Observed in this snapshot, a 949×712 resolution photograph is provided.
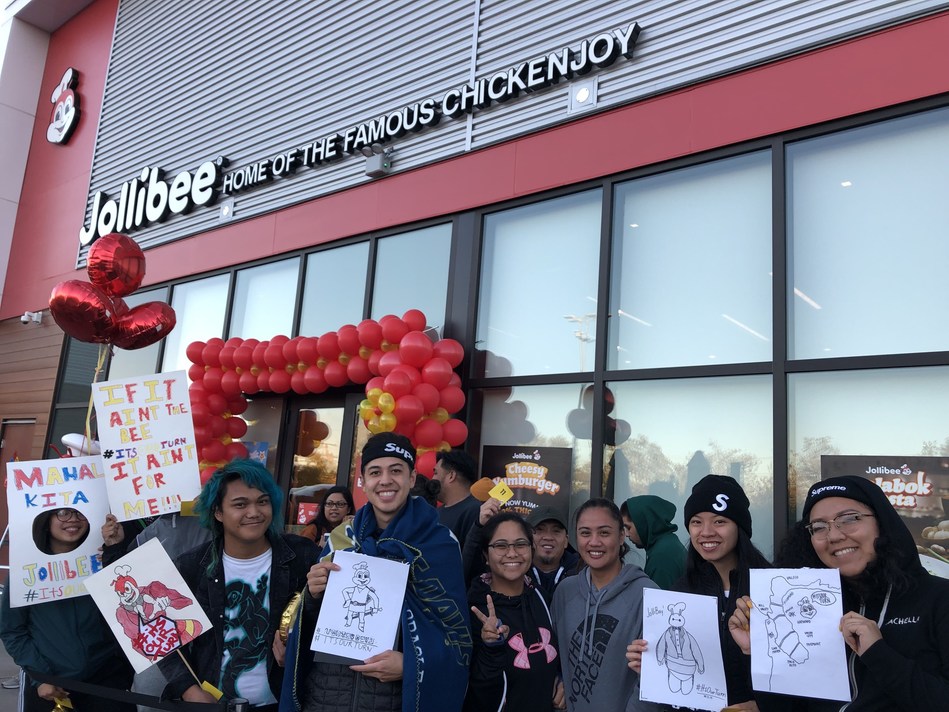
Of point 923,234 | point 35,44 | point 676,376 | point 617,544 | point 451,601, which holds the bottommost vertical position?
point 451,601

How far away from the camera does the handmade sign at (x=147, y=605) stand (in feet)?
9.47

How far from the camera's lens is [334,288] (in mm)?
8234

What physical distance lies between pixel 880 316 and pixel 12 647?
5116 mm

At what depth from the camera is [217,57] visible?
1028cm

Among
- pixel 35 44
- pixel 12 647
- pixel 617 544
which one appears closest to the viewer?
pixel 617 544

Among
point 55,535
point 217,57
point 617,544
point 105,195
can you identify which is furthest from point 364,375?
point 105,195

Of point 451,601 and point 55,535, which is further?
point 55,535

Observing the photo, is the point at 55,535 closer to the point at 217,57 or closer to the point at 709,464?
the point at 709,464

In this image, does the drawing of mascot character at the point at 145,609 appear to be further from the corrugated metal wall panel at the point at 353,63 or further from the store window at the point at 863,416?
the corrugated metal wall panel at the point at 353,63

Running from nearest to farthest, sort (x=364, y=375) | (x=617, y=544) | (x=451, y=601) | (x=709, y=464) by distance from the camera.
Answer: (x=451, y=601), (x=617, y=544), (x=709, y=464), (x=364, y=375)

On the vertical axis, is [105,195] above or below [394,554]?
above

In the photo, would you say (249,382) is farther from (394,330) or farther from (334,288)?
(394,330)

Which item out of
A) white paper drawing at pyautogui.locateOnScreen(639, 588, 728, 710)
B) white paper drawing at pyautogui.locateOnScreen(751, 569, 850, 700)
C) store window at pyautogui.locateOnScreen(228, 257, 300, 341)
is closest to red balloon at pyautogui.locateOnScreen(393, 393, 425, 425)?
white paper drawing at pyautogui.locateOnScreen(639, 588, 728, 710)

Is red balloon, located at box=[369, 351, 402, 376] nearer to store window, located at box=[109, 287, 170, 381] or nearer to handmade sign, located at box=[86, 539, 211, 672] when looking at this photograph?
handmade sign, located at box=[86, 539, 211, 672]
